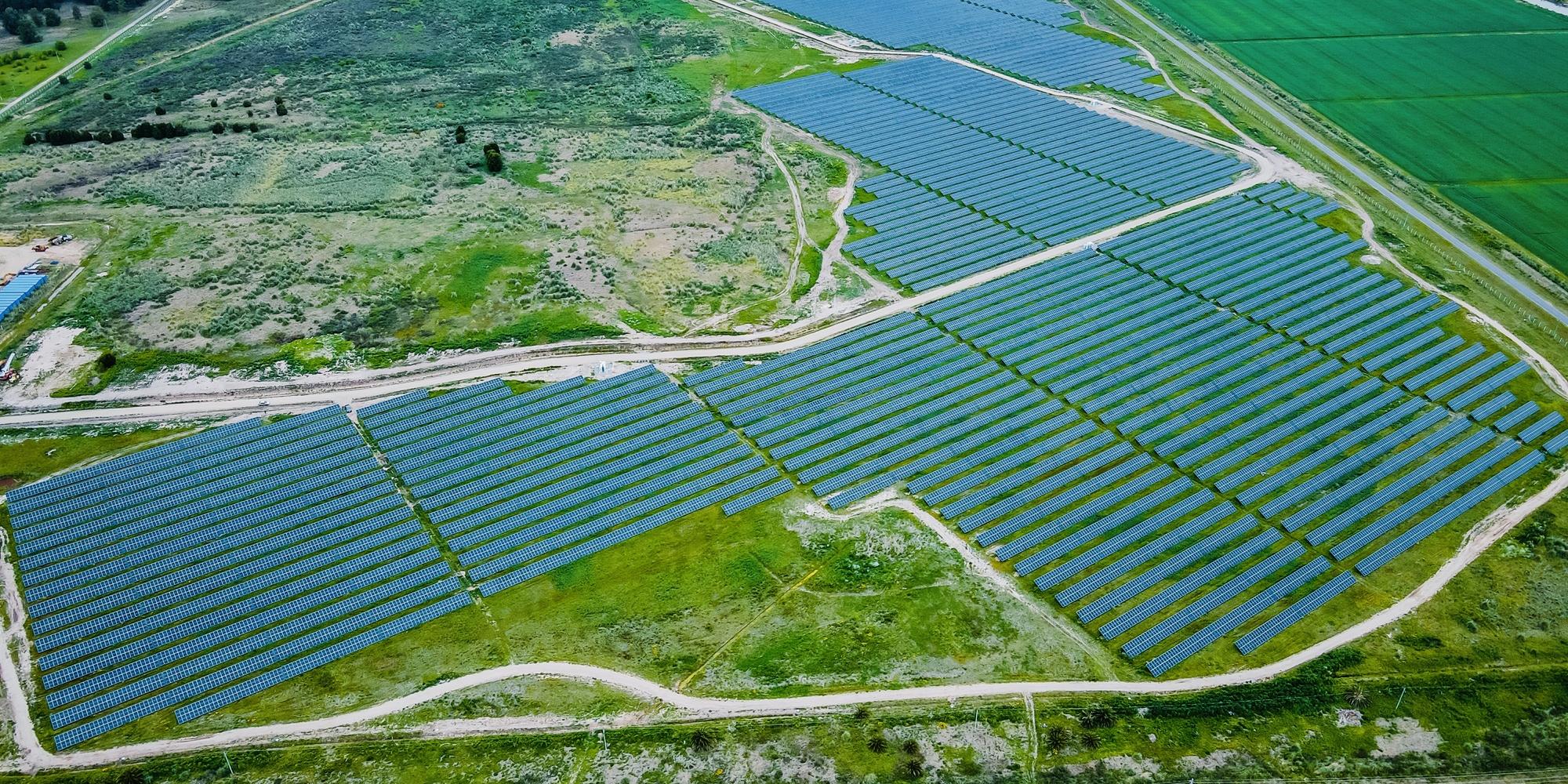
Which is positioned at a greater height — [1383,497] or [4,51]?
[4,51]

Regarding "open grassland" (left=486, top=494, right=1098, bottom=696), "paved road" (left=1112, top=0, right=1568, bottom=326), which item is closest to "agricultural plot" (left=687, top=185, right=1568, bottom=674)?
"open grassland" (left=486, top=494, right=1098, bottom=696)

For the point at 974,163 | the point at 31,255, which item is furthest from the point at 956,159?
the point at 31,255

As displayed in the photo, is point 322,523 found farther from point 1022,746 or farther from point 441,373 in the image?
point 1022,746

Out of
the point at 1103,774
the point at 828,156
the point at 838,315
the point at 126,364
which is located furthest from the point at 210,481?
the point at 828,156

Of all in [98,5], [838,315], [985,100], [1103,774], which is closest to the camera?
[1103,774]

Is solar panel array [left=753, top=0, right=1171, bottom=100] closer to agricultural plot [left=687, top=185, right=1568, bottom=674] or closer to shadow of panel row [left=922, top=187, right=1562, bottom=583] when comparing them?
shadow of panel row [left=922, top=187, right=1562, bottom=583]

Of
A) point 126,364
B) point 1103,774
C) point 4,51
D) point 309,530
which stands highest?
point 4,51

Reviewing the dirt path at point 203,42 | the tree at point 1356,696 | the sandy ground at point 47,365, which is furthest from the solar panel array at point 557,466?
the dirt path at point 203,42

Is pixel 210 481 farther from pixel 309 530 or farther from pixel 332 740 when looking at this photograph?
pixel 332 740
